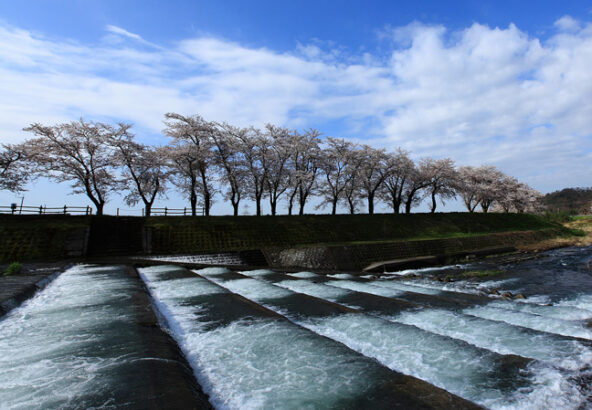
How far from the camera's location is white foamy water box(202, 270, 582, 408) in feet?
13.4

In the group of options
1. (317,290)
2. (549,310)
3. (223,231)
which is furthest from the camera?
(223,231)

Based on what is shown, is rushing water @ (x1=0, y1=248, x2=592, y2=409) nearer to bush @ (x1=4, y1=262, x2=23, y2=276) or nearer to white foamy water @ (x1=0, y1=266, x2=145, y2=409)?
white foamy water @ (x1=0, y1=266, x2=145, y2=409)

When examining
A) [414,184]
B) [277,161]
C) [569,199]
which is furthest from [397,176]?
[569,199]

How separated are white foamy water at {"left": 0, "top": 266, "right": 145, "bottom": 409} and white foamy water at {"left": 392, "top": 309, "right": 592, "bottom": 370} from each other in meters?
6.25

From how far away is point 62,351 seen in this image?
511 cm

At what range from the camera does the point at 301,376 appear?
14.8 feet

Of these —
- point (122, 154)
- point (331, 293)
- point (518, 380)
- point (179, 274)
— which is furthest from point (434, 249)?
point (122, 154)

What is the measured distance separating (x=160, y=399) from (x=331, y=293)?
7770 millimetres

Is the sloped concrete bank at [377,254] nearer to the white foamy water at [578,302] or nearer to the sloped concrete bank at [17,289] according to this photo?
the white foamy water at [578,302]

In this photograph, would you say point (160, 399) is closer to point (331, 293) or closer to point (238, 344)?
point (238, 344)

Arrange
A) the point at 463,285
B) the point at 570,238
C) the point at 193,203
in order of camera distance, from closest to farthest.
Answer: the point at 463,285
the point at 193,203
the point at 570,238

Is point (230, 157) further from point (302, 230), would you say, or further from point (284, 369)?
point (284, 369)

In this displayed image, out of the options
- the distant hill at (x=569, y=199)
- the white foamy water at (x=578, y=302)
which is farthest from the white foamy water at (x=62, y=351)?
the distant hill at (x=569, y=199)

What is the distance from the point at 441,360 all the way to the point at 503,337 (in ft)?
6.93
